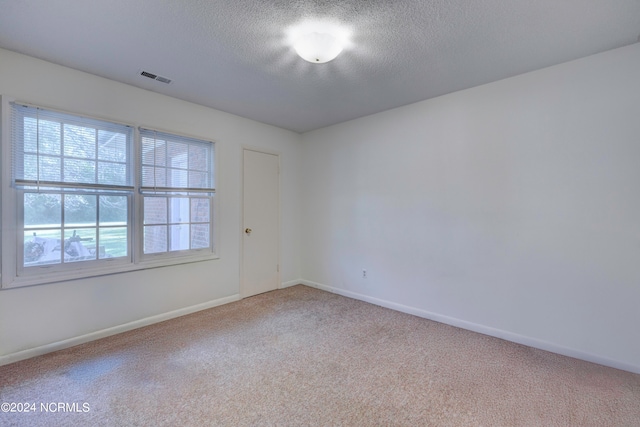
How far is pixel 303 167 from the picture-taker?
4621mm

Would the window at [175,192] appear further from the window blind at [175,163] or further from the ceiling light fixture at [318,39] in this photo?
the ceiling light fixture at [318,39]

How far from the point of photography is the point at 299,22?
74.5 inches

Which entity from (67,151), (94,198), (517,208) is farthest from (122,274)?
(517,208)

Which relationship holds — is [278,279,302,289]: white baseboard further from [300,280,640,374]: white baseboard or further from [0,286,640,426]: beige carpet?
[0,286,640,426]: beige carpet

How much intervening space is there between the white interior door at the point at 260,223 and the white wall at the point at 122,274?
15cm

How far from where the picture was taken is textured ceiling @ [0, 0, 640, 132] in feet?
5.74

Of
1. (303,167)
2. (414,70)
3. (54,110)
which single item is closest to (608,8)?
(414,70)

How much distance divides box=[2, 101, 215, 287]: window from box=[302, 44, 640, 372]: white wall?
2.27 metres

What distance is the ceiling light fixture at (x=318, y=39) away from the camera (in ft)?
6.36

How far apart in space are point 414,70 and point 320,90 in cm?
96

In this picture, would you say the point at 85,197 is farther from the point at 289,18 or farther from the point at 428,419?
the point at 428,419

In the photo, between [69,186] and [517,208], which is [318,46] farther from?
[69,186]

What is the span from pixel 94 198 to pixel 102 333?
1301 mm

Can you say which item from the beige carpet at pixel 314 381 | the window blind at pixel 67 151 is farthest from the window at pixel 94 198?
the beige carpet at pixel 314 381
